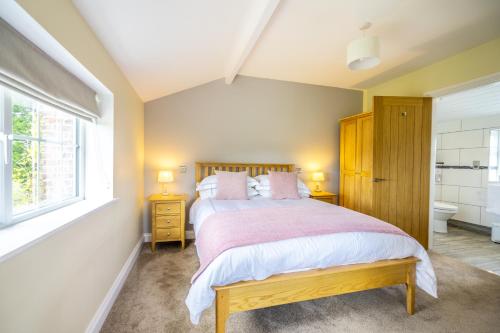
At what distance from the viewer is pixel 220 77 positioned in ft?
11.5

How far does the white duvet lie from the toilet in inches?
109

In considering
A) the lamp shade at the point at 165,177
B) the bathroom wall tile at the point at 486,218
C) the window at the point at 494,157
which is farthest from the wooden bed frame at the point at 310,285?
the window at the point at 494,157

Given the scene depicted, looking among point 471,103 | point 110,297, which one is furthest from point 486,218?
point 110,297

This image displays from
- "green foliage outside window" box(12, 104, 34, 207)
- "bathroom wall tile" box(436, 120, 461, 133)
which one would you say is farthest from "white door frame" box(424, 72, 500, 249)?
"green foliage outside window" box(12, 104, 34, 207)

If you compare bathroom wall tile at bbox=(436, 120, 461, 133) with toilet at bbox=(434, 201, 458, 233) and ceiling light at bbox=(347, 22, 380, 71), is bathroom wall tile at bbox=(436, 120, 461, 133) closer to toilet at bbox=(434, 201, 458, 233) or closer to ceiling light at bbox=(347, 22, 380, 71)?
toilet at bbox=(434, 201, 458, 233)

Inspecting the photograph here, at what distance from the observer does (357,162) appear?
136 inches

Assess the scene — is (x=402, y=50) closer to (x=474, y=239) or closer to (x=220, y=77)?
(x=220, y=77)

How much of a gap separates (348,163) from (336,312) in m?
2.43

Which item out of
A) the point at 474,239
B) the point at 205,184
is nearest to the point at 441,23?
the point at 205,184

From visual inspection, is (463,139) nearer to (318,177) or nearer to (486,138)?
(486,138)

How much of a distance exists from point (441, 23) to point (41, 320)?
3642mm

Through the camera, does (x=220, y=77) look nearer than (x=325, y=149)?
Yes

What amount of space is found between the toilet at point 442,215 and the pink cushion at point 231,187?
11.3ft

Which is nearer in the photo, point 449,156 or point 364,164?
point 364,164
